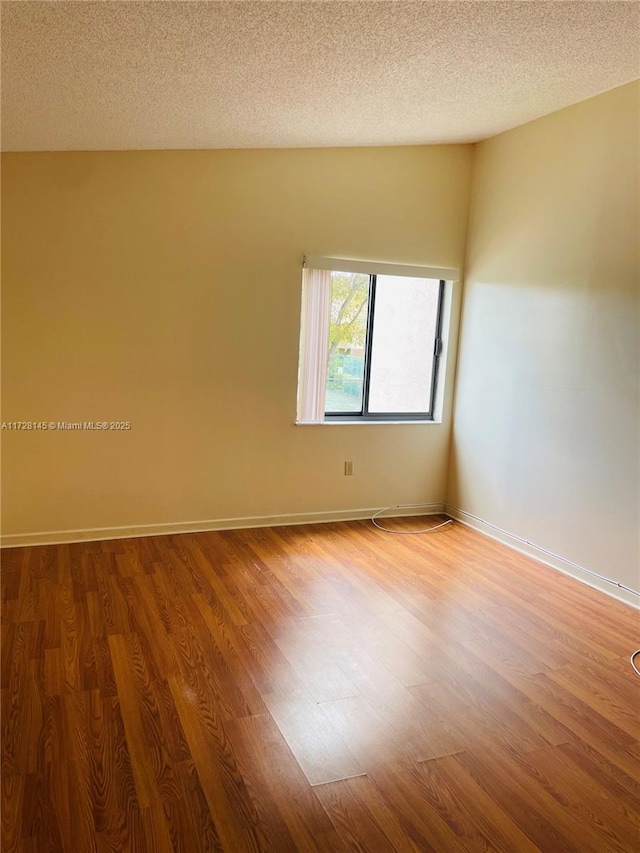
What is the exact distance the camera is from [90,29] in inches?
82.2

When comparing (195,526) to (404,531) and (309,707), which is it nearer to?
(404,531)

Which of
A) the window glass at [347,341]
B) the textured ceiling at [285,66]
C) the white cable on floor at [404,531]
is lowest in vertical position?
the white cable on floor at [404,531]

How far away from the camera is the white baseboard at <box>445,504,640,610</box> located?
3.42m

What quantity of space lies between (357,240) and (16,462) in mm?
2801

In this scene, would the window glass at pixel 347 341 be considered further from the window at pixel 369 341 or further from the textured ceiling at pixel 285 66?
the textured ceiling at pixel 285 66

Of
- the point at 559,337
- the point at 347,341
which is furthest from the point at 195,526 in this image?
the point at 559,337

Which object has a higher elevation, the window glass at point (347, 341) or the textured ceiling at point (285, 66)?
the textured ceiling at point (285, 66)

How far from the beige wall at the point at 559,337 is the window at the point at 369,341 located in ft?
1.11

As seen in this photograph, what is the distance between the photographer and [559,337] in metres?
3.81

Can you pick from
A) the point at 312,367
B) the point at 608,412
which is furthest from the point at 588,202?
the point at 312,367

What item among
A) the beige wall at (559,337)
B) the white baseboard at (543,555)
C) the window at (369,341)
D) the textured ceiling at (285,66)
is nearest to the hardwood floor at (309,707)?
the white baseboard at (543,555)

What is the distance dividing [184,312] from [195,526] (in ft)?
4.95

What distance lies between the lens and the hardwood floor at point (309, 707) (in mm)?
1705

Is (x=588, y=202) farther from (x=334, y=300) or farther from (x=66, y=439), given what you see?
(x=66, y=439)
